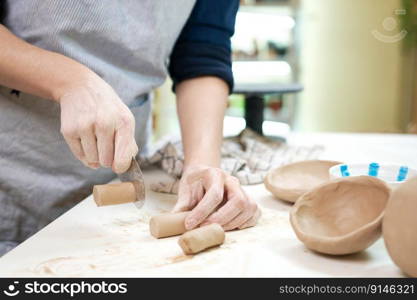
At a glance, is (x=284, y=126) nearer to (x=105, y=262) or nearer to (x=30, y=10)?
(x=30, y=10)

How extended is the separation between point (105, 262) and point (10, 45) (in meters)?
0.38

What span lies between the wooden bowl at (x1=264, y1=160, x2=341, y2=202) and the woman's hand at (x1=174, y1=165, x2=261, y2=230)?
0.33 ft

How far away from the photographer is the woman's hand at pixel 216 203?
65cm

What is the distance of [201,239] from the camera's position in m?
0.57

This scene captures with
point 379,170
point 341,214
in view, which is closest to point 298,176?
Result: point 379,170

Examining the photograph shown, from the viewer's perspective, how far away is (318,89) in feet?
10.7

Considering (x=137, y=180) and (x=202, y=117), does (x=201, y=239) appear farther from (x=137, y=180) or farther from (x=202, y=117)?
(x=202, y=117)

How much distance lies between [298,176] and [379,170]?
141mm

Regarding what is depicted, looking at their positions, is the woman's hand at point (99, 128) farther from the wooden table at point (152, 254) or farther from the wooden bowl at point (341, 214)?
the wooden bowl at point (341, 214)

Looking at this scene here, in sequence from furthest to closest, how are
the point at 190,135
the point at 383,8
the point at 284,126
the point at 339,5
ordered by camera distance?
the point at 284,126
the point at 339,5
the point at 383,8
the point at 190,135

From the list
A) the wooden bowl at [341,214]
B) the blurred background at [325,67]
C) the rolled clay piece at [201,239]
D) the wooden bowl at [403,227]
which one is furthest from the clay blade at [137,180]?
the blurred background at [325,67]

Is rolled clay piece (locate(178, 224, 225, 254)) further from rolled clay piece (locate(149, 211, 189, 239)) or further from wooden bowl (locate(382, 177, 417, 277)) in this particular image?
wooden bowl (locate(382, 177, 417, 277))

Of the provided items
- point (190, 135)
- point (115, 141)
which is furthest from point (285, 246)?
point (190, 135)

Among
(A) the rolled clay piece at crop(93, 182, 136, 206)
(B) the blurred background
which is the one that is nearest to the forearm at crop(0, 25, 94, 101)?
(A) the rolled clay piece at crop(93, 182, 136, 206)
